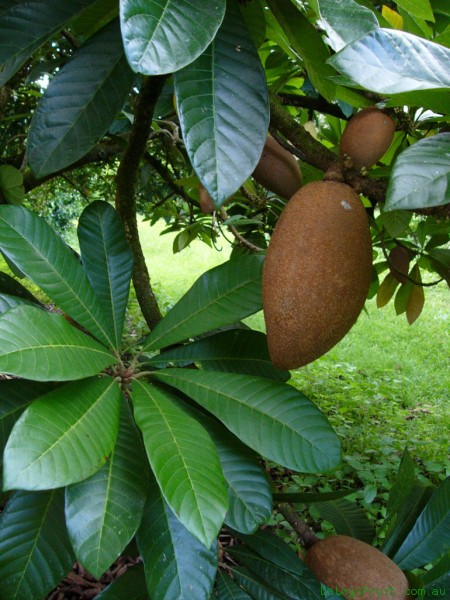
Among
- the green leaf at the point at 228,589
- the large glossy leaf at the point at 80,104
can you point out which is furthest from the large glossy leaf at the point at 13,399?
the green leaf at the point at 228,589

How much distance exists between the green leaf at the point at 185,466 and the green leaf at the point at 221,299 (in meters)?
0.13

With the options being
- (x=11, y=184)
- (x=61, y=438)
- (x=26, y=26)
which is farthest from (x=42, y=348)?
(x=11, y=184)

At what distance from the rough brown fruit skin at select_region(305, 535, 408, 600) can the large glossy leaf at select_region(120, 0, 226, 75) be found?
673mm

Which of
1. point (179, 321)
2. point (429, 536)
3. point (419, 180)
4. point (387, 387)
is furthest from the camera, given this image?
point (387, 387)

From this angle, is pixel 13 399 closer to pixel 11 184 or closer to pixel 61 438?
pixel 61 438

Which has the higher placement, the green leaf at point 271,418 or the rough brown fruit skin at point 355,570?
the green leaf at point 271,418

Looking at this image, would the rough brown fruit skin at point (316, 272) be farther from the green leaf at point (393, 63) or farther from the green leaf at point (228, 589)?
the green leaf at point (228, 589)

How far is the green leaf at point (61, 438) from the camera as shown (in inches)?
17.4

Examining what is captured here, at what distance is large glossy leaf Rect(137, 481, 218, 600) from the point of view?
577mm

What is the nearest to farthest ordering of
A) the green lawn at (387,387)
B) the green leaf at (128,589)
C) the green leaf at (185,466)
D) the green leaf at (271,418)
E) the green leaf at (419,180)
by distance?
the green leaf at (419,180) → the green leaf at (185,466) → the green leaf at (271,418) → the green leaf at (128,589) → the green lawn at (387,387)

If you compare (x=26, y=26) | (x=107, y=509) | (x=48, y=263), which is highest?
(x=26, y=26)

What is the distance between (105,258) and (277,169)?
27cm

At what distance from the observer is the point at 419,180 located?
369 millimetres

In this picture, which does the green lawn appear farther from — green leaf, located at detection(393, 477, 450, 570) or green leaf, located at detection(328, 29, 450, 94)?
green leaf, located at detection(328, 29, 450, 94)
